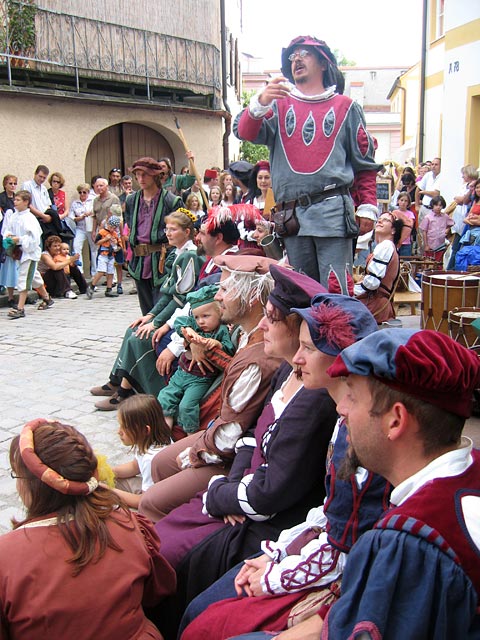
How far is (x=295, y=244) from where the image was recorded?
4.07 metres

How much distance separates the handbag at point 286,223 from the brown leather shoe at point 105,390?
2.21 m

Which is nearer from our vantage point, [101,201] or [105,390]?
[105,390]

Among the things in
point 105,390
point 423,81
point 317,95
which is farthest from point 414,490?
point 423,81

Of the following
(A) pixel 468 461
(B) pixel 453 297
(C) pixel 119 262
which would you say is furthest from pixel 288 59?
(C) pixel 119 262

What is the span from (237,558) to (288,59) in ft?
Answer: 9.90

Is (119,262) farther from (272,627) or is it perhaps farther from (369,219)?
(272,627)

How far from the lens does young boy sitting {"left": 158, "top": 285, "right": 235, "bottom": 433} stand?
3748 millimetres

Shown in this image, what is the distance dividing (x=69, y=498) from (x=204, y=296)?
2.21 metres

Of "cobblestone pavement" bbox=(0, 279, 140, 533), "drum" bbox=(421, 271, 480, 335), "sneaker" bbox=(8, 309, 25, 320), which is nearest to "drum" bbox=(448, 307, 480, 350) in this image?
"drum" bbox=(421, 271, 480, 335)

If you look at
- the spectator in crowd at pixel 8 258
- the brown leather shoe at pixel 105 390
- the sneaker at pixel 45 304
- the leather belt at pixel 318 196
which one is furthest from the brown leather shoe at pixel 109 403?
the spectator in crowd at pixel 8 258

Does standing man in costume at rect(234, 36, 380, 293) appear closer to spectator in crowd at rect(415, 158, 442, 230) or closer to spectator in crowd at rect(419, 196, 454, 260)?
spectator in crowd at rect(419, 196, 454, 260)

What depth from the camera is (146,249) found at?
607cm

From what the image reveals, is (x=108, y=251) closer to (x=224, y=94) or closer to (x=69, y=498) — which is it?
(x=224, y=94)

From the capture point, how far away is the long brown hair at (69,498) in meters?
1.86
